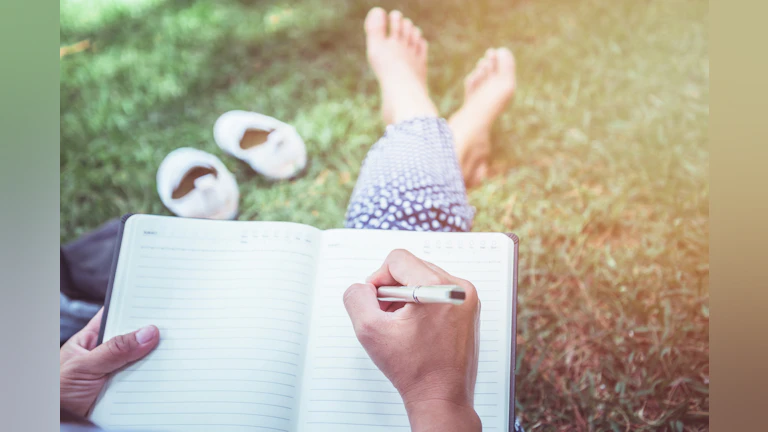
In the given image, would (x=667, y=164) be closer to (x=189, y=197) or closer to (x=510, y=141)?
(x=510, y=141)

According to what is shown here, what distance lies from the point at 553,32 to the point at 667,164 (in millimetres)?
309

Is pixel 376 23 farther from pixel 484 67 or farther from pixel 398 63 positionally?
pixel 484 67

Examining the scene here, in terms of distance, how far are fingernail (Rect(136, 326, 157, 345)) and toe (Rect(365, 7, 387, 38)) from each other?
66cm

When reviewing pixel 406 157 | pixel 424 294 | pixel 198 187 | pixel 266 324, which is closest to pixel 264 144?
pixel 198 187

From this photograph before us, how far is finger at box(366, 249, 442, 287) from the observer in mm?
779

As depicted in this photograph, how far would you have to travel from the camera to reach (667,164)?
3.46 ft

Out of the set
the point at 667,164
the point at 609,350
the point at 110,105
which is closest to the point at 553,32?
the point at 667,164

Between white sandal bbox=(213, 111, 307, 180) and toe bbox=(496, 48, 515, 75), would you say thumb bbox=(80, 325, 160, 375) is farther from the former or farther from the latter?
toe bbox=(496, 48, 515, 75)

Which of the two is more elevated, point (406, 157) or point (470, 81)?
point (470, 81)

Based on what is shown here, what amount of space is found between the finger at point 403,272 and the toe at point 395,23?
1.64 feet

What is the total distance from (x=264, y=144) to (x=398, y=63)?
0.28 metres

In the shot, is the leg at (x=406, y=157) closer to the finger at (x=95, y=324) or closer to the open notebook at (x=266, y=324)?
the open notebook at (x=266, y=324)

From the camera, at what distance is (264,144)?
1102 mm

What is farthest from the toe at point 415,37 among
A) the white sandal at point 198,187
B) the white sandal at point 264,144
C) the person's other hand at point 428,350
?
the person's other hand at point 428,350
